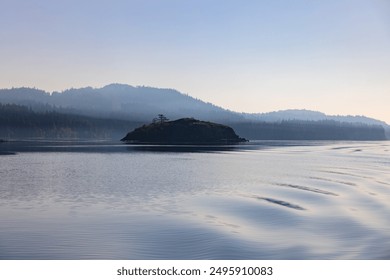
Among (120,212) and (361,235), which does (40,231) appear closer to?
(120,212)

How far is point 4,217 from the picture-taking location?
21.0 metres

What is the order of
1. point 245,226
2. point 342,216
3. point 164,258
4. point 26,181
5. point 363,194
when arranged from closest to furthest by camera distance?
point 164,258
point 245,226
point 342,216
point 363,194
point 26,181

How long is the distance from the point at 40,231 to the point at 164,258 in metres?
6.63

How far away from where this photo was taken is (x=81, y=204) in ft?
83.3

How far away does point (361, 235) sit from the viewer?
17953 millimetres

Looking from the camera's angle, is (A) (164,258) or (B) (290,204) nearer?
(A) (164,258)

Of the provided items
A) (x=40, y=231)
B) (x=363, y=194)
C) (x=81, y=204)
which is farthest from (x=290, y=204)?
(x=40, y=231)
